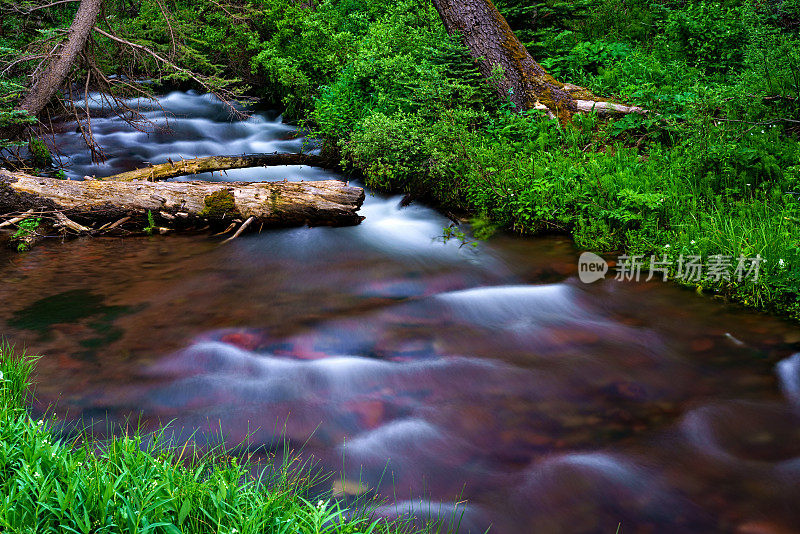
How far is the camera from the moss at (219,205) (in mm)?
6668

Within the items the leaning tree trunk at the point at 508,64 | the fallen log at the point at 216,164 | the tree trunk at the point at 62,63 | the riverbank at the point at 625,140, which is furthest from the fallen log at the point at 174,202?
the leaning tree trunk at the point at 508,64

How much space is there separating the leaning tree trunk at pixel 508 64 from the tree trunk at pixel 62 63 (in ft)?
17.6

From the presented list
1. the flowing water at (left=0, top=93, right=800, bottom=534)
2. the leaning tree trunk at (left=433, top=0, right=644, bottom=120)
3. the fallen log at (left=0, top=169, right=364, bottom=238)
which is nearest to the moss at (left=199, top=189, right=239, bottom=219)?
the fallen log at (left=0, top=169, right=364, bottom=238)

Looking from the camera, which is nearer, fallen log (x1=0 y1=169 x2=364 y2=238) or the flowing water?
the flowing water

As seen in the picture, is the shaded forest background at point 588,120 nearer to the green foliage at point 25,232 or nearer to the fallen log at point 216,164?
the fallen log at point 216,164

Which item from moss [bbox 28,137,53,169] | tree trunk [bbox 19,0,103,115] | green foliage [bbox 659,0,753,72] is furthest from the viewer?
moss [bbox 28,137,53,169]

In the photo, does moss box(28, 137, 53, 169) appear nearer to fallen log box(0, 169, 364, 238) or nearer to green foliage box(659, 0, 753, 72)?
fallen log box(0, 169, 364, 238)

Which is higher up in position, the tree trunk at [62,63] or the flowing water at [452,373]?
the tree trunk at [62,63]

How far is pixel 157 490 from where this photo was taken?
2.12 m

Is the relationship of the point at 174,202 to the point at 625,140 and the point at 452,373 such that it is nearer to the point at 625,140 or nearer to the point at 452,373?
the point at 452,373

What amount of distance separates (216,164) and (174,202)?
2406mm

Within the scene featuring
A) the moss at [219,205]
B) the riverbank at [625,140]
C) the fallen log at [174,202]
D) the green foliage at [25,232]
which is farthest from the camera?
the moss at [219,205]

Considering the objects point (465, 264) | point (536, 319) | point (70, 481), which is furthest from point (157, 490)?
point (465, 264)

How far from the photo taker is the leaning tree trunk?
7738 millimetres
